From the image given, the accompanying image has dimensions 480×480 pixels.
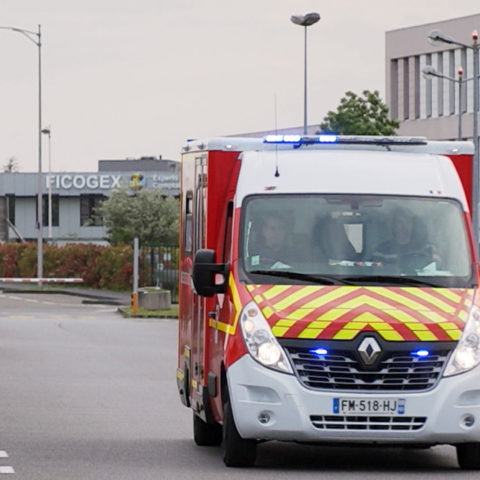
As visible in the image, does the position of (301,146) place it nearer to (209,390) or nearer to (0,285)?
(209,390)

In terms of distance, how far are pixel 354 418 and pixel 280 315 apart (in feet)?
2.84

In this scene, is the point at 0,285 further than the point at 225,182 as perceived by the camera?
Yes

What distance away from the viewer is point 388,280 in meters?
12.9

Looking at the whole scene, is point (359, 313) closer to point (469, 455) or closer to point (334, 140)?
point (469, 455)

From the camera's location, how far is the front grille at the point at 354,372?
40.3 ft

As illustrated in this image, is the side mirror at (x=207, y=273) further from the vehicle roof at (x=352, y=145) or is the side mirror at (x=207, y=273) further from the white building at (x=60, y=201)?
the white building at (x=60, y=201)

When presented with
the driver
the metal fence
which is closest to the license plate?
the driver

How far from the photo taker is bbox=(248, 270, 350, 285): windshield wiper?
12.8m

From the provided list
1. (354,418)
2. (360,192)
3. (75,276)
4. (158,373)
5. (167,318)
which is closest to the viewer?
(354,418)

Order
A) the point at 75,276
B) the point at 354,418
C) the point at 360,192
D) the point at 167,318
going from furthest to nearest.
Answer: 1. the point at 75,276
2. the point at 167,318
3. the point at 360,192
4. the point at 354,418

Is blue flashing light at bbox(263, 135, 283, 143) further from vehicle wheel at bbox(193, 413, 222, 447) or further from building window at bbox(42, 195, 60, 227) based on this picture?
building window at bbox(42, 195, 60, 227)

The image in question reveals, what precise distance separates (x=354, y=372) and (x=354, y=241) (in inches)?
47.8

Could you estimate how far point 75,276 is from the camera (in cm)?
6969

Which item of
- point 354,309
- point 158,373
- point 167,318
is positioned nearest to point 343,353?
point 354,309
